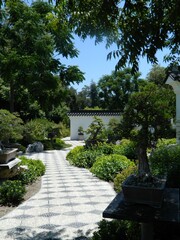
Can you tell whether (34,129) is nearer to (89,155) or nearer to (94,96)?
(89,155)

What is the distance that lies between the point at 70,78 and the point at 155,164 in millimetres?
6980

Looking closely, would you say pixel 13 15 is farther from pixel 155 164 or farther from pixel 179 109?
pixel 155 164

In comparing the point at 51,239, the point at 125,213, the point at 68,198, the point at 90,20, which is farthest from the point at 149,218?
the point at 68,198

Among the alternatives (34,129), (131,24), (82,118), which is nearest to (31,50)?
(34,129)

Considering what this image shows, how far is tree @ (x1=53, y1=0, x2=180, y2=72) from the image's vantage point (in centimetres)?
285

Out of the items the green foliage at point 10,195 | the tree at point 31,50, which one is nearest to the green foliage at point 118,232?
the green foliage at point 10,195

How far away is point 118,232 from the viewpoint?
3.63 metres

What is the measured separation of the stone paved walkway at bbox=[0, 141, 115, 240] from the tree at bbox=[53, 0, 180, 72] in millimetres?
2685

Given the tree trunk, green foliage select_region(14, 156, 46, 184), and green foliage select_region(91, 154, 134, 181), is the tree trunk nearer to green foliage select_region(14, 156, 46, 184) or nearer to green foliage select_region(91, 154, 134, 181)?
green foliage select_region(91, 154, 134, 181)

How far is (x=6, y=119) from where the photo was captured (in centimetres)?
939

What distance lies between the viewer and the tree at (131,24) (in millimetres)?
2849

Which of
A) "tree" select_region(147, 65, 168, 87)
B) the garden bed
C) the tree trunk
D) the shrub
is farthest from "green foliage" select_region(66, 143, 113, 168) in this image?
"tree" select_region(147, 65, 168, 87)

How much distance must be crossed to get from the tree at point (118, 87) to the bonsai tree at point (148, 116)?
27798mm

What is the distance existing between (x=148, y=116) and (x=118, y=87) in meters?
28.5
